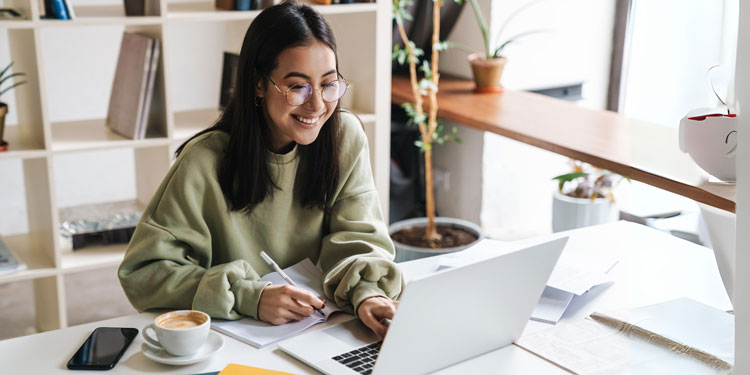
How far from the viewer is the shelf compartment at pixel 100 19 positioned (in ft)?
7.59

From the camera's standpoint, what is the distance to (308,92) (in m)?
1.49

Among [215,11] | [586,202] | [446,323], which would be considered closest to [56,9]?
[215,11]

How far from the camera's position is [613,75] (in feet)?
12.5

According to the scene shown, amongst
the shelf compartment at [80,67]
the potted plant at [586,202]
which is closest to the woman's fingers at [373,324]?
the potted plant at [586,202]

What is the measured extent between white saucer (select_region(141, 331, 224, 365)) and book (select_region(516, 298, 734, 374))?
→ 1.62 ft

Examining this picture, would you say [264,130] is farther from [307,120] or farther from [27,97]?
[27,97]

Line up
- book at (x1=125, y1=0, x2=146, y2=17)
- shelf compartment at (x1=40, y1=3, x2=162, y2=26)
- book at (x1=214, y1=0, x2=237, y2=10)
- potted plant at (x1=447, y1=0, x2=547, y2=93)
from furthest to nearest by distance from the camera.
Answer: potted plant at (x1=447, y1=0, x2=547, y2=93)
book at (x1=214, y1=0, x2=237, y2=10)
book at (x1=125, y1=0, x2=146, y2=17)
shelf compartment at (x1=40, y1=3, x2=162, y2=26)

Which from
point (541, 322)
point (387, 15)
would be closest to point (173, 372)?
point (541, 322)

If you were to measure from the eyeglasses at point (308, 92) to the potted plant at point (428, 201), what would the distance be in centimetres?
145

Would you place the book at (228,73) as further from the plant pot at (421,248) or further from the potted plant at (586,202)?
the potted plant at (586,202)

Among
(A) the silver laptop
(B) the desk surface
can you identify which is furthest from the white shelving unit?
(A) the silver laptop

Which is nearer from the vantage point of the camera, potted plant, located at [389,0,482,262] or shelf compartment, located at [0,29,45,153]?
shelf compartment, located at [0,29,45,153]

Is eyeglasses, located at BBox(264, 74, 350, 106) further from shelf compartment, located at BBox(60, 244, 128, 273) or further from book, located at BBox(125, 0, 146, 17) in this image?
shelf compartment, located at BBox(60, 244, 128, 273)

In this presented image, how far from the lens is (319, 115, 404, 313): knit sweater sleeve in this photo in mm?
1470
